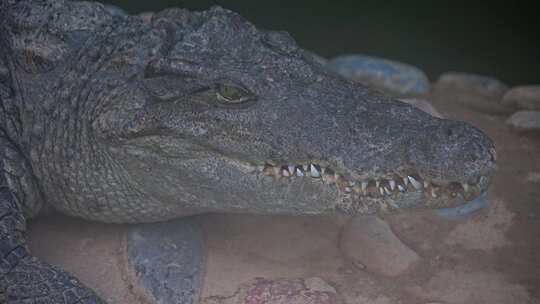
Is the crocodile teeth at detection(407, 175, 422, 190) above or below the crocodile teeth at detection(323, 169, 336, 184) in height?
above

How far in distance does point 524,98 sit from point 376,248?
88.8 inches

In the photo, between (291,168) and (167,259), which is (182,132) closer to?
(291,168)

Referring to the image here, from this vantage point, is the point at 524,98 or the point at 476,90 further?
the point at 476,90

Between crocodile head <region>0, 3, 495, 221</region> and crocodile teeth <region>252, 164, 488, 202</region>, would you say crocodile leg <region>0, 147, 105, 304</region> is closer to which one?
crocodile head <region>0, 3, 495, 221</region>

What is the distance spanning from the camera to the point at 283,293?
364cm

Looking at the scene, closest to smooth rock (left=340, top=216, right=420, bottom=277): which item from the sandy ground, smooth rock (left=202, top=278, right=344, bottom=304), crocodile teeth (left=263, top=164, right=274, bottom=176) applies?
the sandy ground

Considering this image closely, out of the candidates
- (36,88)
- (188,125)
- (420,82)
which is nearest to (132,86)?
(188,125)

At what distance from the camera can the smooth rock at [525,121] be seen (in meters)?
5.02

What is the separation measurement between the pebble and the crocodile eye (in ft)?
9.40

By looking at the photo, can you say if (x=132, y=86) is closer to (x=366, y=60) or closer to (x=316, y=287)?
(x=316, y=287)

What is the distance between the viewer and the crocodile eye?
11.1 feet

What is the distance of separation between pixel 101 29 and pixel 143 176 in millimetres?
943

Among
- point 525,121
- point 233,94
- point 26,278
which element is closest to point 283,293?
point 233,94

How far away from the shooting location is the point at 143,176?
3639 millimetres
